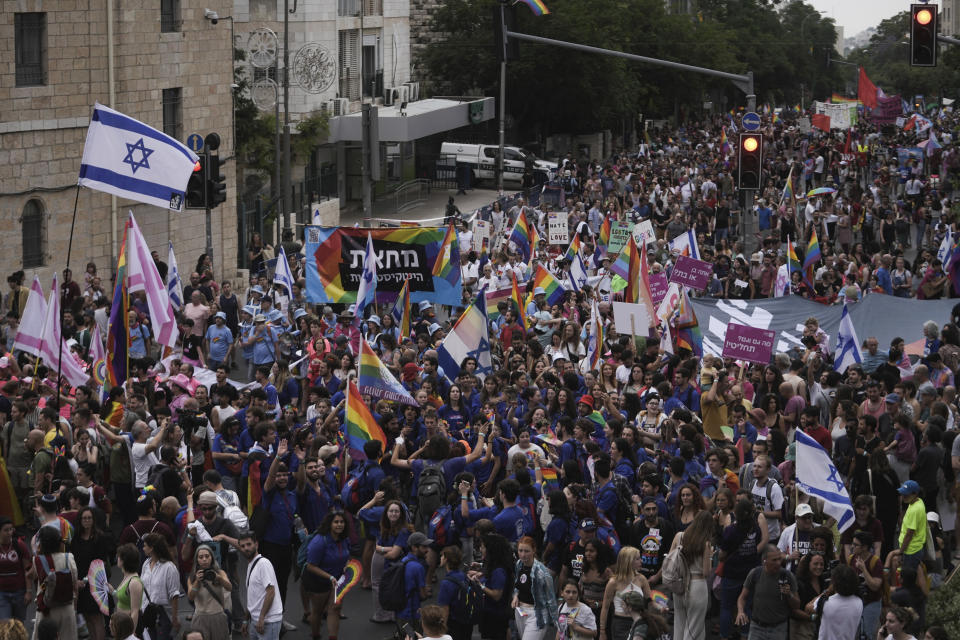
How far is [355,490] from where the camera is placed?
44.4 ft

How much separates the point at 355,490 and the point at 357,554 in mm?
588

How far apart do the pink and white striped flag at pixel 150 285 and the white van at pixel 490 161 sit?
33842 mm

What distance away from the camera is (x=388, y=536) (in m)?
12.5

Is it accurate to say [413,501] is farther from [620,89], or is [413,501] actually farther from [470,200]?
A: [620,89]

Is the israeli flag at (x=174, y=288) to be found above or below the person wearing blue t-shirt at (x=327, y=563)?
above

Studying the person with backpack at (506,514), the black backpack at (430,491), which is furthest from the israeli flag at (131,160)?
the person with backpack at (506,514)

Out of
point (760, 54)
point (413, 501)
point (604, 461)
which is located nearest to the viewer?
point (604, 461)

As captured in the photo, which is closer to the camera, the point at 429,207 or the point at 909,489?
the point at 909,489

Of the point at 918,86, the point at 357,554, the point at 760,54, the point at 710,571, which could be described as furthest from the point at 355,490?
the point at 918,86

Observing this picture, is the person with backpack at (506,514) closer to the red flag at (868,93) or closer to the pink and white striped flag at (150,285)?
the pink and white striped flag at (150,285)

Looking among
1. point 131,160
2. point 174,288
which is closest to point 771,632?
point 131,160

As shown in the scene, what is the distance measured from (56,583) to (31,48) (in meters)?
18.7

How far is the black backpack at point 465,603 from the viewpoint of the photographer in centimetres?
1141

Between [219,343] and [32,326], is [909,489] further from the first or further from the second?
[219,343]
